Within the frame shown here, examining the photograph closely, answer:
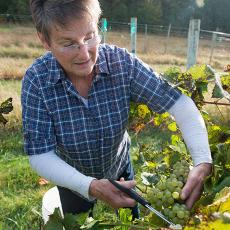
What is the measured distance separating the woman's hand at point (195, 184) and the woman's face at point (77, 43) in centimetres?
61

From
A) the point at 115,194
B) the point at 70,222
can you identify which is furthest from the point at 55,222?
the point at 115,194

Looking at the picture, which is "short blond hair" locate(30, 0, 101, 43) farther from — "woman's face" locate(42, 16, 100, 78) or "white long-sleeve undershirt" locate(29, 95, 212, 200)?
"white long-sleeve undershirt" locate(29, 95, 212, 200)

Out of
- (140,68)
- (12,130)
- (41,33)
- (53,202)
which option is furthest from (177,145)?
(12,130)

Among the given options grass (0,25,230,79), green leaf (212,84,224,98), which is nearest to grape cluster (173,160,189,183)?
green leaf (212,84,224,98)

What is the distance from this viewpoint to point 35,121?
2.01m

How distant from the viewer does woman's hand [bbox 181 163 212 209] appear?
4.84 feet

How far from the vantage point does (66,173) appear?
1.80 metres

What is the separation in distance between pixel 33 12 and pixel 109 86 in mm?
→ 484

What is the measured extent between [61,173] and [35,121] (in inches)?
12.3

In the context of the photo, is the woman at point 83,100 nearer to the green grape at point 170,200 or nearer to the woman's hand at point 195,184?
the woman's hand at point 195,184

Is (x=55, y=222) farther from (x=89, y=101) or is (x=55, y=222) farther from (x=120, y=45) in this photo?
(x=120, y=45)

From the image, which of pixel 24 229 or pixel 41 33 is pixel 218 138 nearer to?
pixel 41 33

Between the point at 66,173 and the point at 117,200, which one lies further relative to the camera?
the point at 66,173

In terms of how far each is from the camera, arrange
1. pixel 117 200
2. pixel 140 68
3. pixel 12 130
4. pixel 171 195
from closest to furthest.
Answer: pixel 171 195
pixel 117 200
pixel 140 68
pixel 12 130
